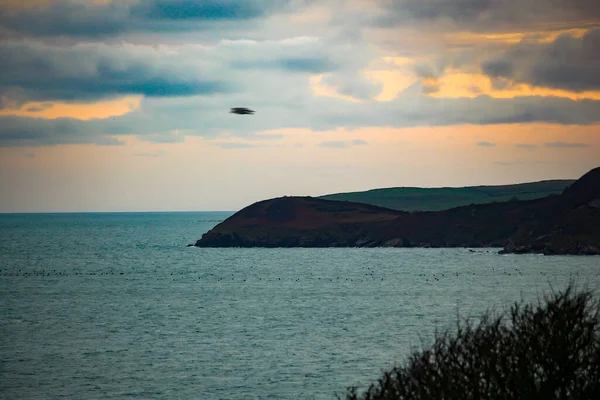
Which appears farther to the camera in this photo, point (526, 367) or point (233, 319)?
point (233, 319)

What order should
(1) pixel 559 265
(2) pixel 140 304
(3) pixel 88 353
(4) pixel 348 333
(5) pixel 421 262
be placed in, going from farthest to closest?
(5) pixel 421 262
(1) pixel 559 265
(2) pixel 140 304
(4) pixel 348 333
(3) pixel 88 353

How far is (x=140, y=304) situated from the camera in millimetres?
115625

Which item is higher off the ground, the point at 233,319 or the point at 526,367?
the point at 526,367

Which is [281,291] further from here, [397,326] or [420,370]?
[420,370]

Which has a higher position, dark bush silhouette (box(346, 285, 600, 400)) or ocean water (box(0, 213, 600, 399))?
dark bush silhouette (box(346, 285, 600, 400))

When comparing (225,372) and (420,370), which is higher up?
(420,370)

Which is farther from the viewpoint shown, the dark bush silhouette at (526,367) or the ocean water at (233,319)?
the ocean water at (233,319)

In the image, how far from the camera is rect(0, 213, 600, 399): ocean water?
2473 inches

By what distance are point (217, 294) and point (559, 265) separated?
64.9m

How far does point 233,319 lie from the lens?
97.1 m

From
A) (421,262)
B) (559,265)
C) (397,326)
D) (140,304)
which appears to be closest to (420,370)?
(397,326)

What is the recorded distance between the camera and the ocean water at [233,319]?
6281 cm

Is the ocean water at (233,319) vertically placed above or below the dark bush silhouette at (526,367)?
below

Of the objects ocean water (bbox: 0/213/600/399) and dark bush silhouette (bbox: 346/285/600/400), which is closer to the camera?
dark bush silhouette (bbox: 346/285/600/400)
